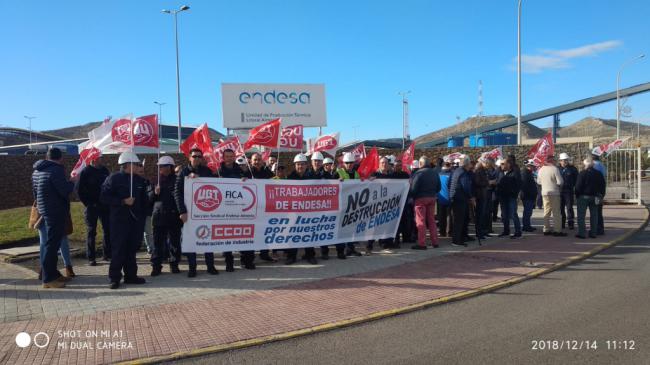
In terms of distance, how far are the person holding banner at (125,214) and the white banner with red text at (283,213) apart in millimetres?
768

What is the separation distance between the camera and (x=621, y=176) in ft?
67.1

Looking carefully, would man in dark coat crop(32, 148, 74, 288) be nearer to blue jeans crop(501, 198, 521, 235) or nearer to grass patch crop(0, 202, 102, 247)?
grass patch crop(0, 202, 102, 247)

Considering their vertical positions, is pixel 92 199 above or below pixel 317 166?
below

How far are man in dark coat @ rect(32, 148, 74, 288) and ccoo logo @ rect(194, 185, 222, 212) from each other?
1986 mm

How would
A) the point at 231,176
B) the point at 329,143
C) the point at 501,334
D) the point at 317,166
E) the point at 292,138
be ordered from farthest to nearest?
the point at 292,138
the point at 329,143
the point at 317,166
the point at 231,176
the point at 501,334

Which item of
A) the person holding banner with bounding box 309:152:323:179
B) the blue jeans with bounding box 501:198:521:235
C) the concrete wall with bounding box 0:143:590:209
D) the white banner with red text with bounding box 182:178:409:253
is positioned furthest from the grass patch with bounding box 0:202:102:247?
the blue jeans with bounding box 501:198:521:235

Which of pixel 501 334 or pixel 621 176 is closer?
pixel 501 334

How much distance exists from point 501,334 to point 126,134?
6653mm

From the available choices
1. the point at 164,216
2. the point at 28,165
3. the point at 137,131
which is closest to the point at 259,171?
the point at 164,216

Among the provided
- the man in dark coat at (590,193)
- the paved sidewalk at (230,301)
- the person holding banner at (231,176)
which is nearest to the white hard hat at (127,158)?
the person holding banner at (231,176)

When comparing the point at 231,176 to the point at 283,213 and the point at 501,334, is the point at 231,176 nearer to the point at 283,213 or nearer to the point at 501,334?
the point at 283,213

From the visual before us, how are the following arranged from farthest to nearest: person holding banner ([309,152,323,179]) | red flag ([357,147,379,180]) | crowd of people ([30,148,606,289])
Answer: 1. red flag ([357,147,379,180])
2. person holding banner ([309,152,323,179])
3. crowd of people ([30,148,606,289])

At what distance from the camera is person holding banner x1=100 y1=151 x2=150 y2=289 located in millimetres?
6738

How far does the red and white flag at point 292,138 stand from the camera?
571 inches
